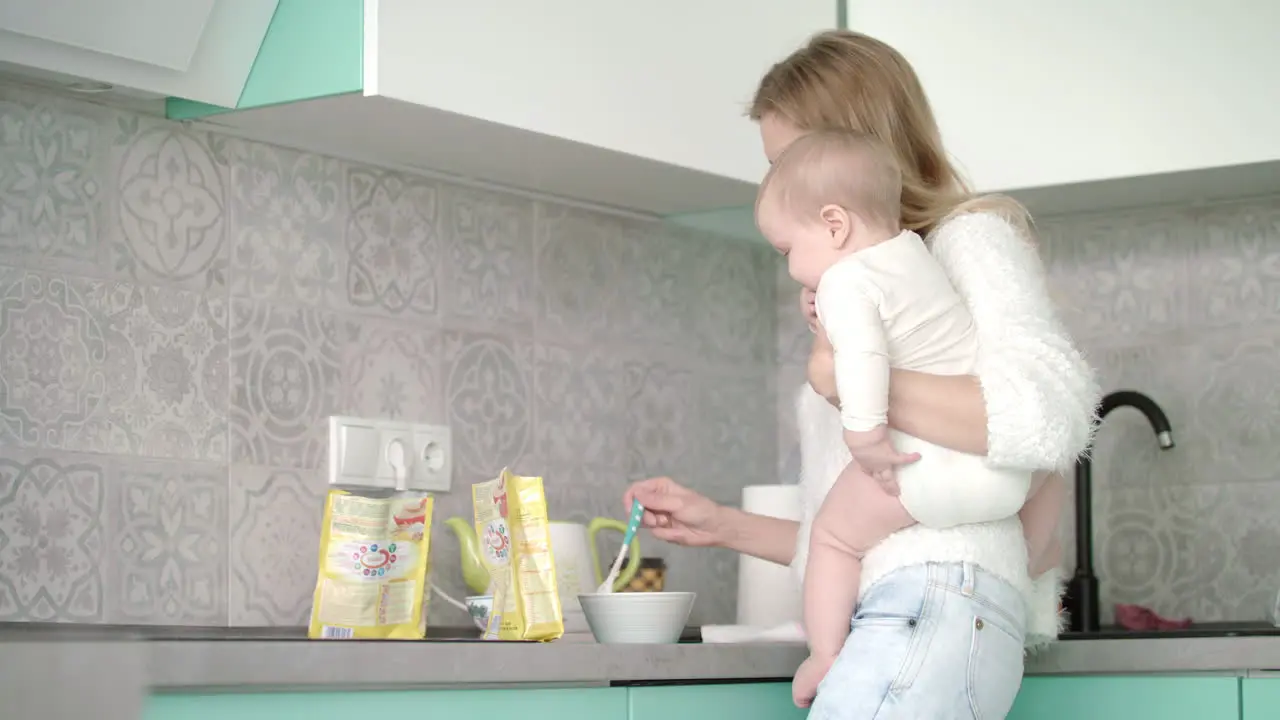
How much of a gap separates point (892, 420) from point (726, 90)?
783 mm

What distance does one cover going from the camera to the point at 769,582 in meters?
2.22

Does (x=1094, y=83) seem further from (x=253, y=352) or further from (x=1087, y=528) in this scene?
(x=253, y=352)

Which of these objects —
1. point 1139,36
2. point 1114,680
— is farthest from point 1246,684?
point 1139,36

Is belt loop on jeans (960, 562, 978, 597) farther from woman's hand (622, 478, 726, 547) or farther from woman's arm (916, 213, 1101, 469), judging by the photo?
woman's hand (622, 478, 726, 547)

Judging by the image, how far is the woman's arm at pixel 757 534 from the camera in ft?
6.18

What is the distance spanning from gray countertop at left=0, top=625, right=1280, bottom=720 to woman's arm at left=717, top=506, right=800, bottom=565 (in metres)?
0.17

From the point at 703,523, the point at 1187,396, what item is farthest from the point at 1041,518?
the point at 1187,396

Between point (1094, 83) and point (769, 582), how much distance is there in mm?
759

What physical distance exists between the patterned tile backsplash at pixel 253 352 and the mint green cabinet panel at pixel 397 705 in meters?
0.50

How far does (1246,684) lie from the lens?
171 cm

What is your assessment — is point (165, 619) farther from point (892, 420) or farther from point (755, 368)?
point (755, 368)

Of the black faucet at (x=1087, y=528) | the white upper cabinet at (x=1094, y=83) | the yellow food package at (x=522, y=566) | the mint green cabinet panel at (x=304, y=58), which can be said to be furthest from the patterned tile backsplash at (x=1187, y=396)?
the mint green cabinet panel at (x=304, y=58)

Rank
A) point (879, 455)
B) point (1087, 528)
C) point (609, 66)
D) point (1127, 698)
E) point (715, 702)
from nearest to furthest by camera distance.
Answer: point (879, 455) → point (715, 702) → point (1127, 698) → point (609, 66) → point (1087, 528)

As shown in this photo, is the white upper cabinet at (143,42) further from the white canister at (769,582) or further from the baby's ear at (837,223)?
the white canister at (769,582)
